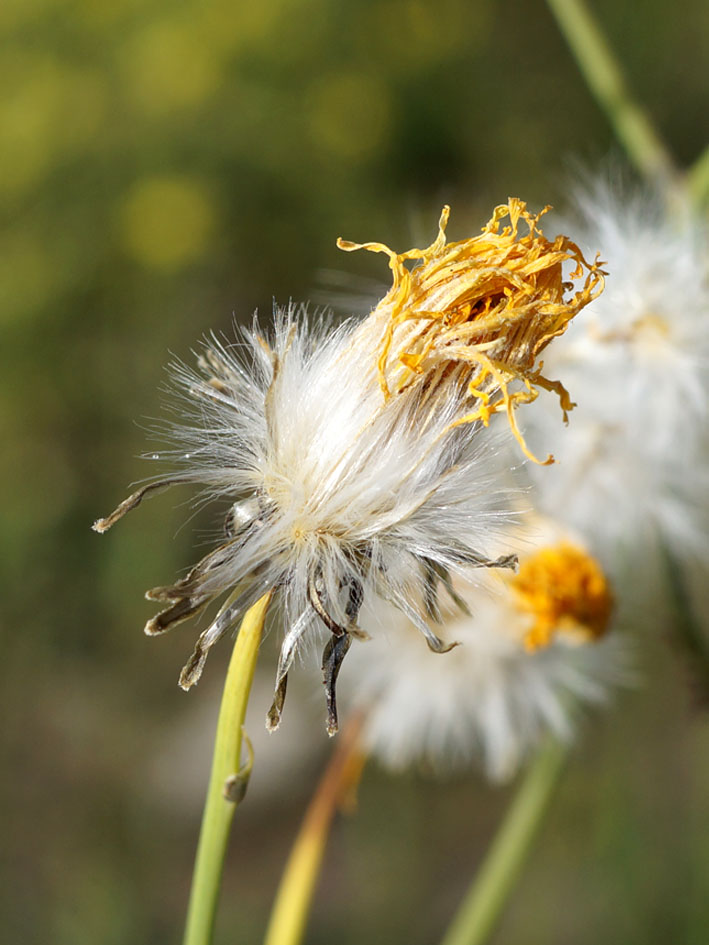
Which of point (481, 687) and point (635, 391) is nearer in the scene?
point (635, 391)

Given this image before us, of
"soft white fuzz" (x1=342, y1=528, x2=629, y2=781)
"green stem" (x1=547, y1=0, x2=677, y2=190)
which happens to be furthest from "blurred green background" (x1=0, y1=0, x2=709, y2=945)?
"soft white fuzz" (x1=342, y1=528, x2=629, y2=781)

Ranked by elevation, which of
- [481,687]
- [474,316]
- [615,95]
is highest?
[615,95]

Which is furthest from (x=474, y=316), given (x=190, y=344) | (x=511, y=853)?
(x=190, y=344)

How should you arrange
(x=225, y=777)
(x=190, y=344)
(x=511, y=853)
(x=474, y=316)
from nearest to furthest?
(x=225, y=777)
(x=474, y=316)
(x=511, y=853)
(x=190, y=344)

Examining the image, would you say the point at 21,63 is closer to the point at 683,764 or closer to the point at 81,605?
the point at 81,605

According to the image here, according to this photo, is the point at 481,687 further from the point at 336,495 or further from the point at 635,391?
the point at 336,495

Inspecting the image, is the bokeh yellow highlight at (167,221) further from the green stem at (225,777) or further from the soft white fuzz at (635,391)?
the green stem at (225,777)

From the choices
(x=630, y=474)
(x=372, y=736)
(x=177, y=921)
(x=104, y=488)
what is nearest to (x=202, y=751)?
(x=177, y=921)
